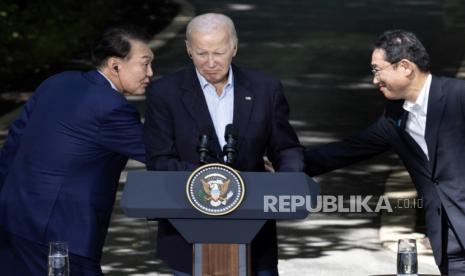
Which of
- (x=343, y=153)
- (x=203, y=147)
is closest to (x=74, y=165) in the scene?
(x=203, y=147)

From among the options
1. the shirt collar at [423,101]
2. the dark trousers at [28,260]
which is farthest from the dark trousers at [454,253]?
the dark trousers at [28,260]

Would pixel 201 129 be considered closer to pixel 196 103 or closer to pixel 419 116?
pixel 196 103

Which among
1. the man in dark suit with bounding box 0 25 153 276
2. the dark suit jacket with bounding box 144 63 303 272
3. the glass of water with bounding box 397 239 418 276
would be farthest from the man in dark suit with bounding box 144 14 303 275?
the glass of water with bounding box 397 239 418 276

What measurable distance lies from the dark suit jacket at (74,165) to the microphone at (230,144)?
1000 millimetres

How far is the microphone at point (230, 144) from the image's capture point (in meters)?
7.54

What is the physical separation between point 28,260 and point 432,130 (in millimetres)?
2337

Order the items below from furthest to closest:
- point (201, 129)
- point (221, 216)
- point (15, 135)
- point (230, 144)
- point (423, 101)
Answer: point (15, 135)
point (423, 101)
point (201, 129)
point (230, 144)
point (221, 216)

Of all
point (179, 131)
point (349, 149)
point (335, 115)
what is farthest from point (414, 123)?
point (335, 115)

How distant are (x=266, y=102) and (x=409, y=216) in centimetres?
648

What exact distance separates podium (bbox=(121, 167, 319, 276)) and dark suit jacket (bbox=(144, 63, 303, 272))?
61cm

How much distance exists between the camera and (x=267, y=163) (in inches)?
337

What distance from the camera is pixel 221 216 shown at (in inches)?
293

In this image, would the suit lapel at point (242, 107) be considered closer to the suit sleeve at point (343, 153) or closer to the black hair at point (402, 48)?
the black hair at point (402, 48)

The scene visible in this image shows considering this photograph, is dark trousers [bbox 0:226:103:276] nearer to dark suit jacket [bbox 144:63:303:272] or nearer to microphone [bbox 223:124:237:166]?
dark suit jacket [bbox 144:63:303:272]
